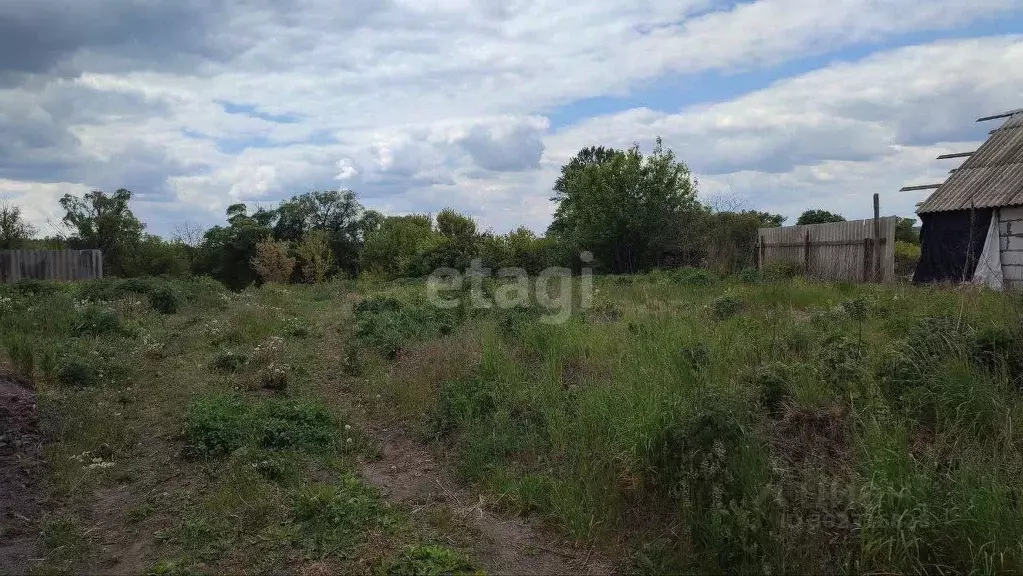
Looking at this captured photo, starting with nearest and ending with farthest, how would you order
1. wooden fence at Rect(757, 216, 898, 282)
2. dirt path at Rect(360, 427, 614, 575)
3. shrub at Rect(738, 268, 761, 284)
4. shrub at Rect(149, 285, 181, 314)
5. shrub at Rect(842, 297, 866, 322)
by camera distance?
dirt path at Rect(360, 427, 614, 575)
shrub at Rect(842, 297, 866, 322)
shrub at Rect(149, 285, 181, 314)
shrub at Rect(738, 268, 761, 284)
wooden fence at Rect(757, 216, 898, 282)

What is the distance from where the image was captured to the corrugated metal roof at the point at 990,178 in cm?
1274

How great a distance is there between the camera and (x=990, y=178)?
13484mm

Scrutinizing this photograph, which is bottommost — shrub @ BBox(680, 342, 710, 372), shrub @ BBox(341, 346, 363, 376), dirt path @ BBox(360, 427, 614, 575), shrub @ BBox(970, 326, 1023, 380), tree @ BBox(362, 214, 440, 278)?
dirt path @ BBox(360, 427, 614, 575)

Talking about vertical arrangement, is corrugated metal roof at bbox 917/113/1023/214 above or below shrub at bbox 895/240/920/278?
above

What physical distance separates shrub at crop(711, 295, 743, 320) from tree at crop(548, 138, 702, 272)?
42.0 feet

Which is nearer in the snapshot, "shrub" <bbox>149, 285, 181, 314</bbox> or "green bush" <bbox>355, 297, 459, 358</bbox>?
"green bush" <bbox>355, 297, 459, 358</bbox>

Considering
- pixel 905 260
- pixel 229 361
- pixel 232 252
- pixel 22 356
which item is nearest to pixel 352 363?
pixel 229 361

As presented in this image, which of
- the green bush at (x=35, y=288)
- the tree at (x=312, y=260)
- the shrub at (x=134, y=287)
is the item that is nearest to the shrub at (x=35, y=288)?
the green bush at (x=35, y=288)

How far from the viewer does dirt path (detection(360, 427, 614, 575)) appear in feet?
12.6

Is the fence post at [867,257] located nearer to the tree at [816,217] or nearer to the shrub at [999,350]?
the shrub at [999,350]

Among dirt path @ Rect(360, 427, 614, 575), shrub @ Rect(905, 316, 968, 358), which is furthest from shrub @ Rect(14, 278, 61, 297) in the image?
shrub @ Rect(905, 316, 968, 358)

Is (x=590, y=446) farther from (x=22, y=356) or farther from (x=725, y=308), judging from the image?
(x=22, y=356)

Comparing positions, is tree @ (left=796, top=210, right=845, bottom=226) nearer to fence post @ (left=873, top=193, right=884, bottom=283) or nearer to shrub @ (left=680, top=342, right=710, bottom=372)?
fence post @ (left=873, top=193, right=884, bottom=283)

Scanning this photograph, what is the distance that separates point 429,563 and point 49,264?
964 inches
